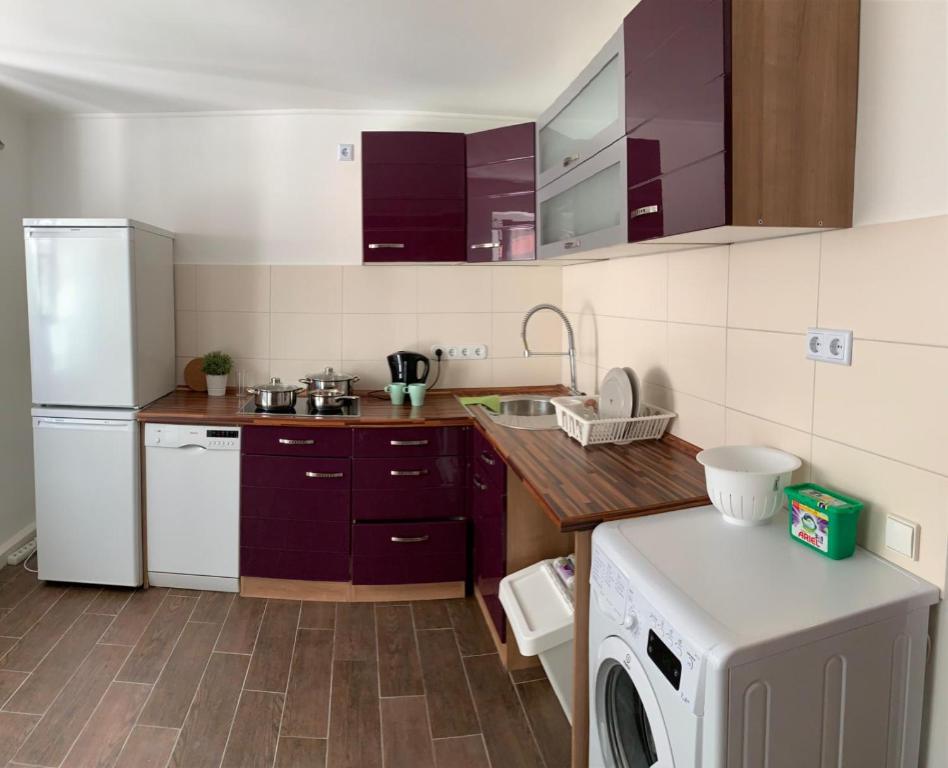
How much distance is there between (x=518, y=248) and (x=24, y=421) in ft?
9.04

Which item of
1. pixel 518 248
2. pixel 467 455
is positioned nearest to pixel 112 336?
pixel 467 455

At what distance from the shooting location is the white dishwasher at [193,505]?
2.91 meters

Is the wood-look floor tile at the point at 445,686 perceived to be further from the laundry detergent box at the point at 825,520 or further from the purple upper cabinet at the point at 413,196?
the purple upper cabinet at the point at 413,196

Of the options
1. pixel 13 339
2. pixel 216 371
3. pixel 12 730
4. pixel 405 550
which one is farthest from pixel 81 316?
pixel 405 550

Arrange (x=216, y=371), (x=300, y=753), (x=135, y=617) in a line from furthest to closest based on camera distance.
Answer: (x=216, y=371)
(x=135, y=617)
(x=300, y=753)

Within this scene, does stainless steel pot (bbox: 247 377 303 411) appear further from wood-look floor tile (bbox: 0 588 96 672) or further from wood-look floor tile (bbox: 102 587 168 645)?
wood-look floor tile (bbox: 0 588 96 672)

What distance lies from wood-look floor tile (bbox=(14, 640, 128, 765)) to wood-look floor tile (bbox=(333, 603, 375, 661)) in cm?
81

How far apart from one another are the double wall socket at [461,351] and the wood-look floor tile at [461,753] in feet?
6.28

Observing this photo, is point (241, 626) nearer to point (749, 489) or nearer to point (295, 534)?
point (295, 534)

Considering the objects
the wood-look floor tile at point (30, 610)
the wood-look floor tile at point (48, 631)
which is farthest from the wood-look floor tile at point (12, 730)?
the wood-look floor tile at point (30, 610)

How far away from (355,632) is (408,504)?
56 centimetres

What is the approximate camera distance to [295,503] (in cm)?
289

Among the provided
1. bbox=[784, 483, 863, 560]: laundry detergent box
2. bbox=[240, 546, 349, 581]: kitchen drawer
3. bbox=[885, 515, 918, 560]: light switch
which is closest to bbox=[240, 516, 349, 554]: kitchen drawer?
bbox=[240, 546, 349, 581]: kitchen drawer

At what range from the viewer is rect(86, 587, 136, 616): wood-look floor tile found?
283 centimetres
